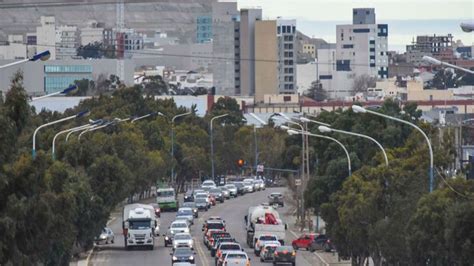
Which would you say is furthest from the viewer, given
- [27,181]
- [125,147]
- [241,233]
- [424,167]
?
[125,147]

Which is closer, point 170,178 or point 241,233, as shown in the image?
point 241,233

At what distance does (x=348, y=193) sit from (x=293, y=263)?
5206 millimetres

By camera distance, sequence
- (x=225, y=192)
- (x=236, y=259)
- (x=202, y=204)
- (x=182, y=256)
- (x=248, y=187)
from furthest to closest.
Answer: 1. (x=248, y=187)
2. (x=225, y=192)
3. (x=202, y=204)
4. (x=182, y=256)
5. (x=236, y=259)

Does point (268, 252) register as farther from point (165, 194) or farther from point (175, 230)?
point (165, 194)

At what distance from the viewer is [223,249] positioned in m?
77.8

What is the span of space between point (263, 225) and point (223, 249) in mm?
11204

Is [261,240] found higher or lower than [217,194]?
higher

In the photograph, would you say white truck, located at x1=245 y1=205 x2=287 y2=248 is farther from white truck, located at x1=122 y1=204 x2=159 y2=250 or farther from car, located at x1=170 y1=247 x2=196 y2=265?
car, located at x1=170 y1=247 x2=196 y2=265

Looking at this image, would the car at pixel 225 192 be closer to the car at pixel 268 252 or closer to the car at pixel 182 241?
the car at pixel 182 241

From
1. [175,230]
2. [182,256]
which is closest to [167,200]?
[175,230]

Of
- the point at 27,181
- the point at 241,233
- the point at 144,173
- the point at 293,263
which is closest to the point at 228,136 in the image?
the point at 144,173

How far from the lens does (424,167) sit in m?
66.2

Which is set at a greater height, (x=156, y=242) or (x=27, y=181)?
(x=27, y=181)

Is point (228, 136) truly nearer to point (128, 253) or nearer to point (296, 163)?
point (296, 163)
